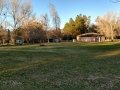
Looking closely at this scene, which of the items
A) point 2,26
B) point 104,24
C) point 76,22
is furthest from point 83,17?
point 2,26

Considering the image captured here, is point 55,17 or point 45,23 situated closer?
point 45,23

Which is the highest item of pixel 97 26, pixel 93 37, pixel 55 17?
pixel 55 17

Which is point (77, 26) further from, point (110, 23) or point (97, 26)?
point (110, 23)

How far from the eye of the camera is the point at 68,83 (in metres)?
6.08

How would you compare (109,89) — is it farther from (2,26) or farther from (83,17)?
(83,17)

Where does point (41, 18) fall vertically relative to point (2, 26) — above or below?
above

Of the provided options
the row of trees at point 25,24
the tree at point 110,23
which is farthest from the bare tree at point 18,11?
the tree at point 110,23

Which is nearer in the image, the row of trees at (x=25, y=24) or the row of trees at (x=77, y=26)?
the row of trees at (x=25, y=24)

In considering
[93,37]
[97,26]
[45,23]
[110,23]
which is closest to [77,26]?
[97,26]

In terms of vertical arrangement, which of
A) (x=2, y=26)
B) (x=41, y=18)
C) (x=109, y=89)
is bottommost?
(x=109, y=89)

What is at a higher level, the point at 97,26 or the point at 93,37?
the point at 97,26

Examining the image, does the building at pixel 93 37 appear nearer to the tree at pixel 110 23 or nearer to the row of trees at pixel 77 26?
the tree at pixel 110 23

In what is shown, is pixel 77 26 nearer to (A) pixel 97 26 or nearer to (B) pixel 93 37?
(A) pixel 97 26

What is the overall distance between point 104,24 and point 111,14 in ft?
14.5
